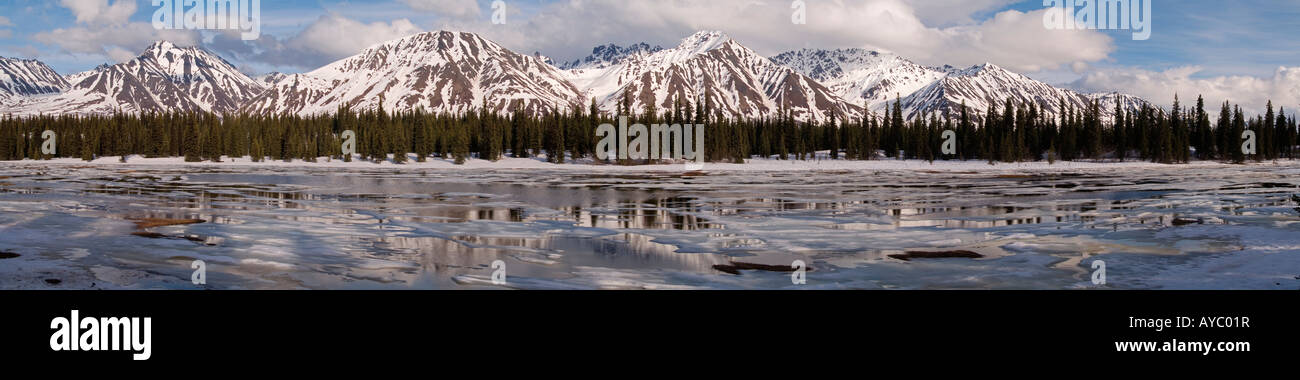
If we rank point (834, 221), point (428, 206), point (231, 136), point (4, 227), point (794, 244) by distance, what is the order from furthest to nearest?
point (231, 136) < point (428, 206) < point (834, 221) < point (4, 227) < point (794, 244)

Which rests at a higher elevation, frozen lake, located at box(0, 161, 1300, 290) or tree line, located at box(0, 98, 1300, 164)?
tree line, located at box(0, 98, 1300, 164)

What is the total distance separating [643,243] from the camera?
18141 mm

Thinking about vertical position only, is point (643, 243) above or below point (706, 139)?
below

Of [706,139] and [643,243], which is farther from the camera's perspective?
[706,139]

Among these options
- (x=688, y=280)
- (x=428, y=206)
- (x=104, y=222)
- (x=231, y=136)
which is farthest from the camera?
(x=231, y=136)

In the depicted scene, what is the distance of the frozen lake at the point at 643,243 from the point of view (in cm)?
1269

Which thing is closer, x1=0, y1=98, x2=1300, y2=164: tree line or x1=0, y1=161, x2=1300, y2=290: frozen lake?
x1=0, y1=161, x2=1300, y2=290: frozen lake

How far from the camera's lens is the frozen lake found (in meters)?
12.7
